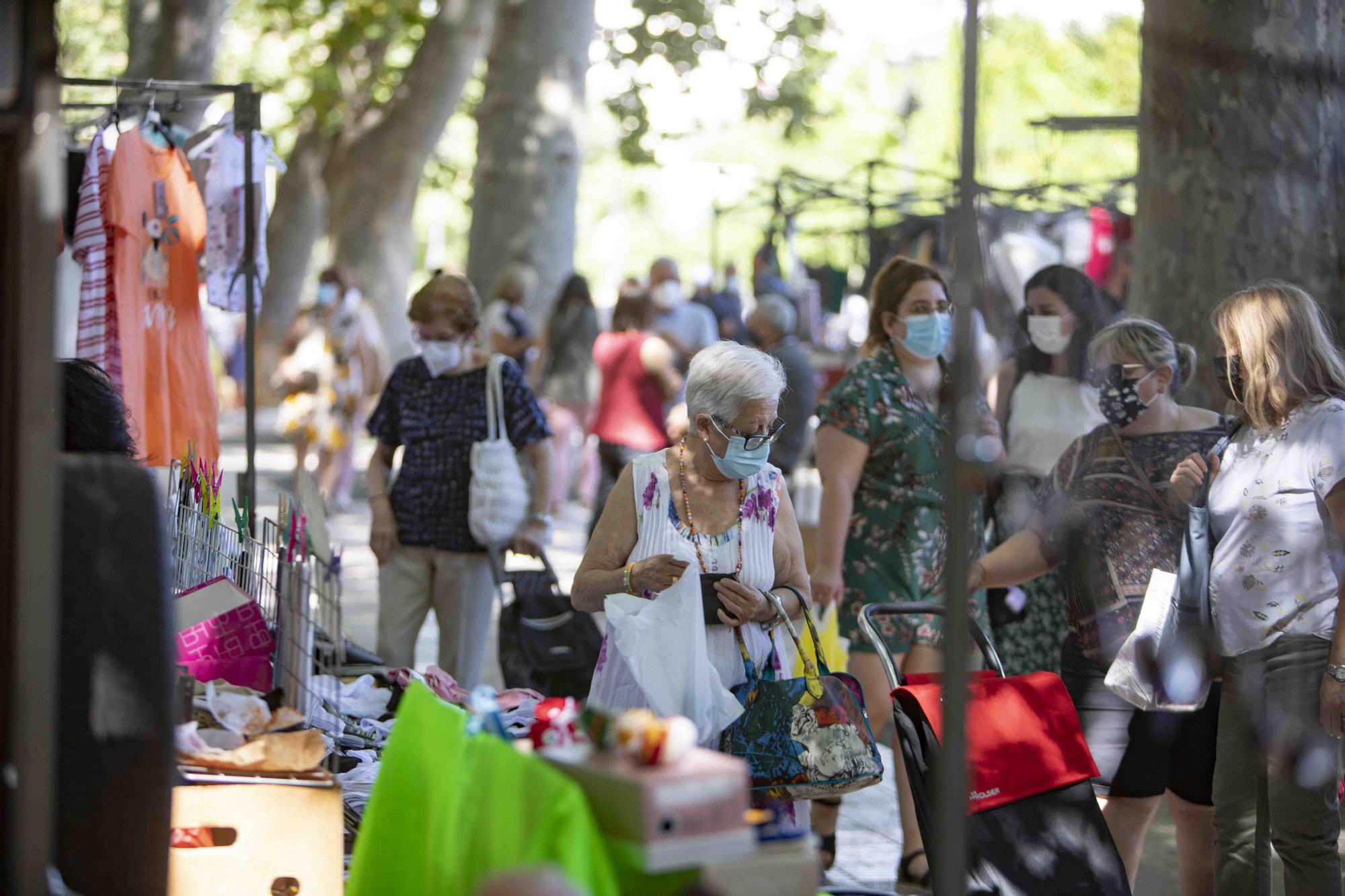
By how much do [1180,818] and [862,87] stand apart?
42270mm

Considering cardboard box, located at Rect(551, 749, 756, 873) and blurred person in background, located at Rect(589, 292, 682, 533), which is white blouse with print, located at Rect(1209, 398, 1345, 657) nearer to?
cardboard box, located at Rect(551, 749, 756, 873)

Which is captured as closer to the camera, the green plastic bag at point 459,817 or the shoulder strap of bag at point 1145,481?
the green plastic bag at point 459,817

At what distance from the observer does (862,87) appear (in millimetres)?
44562

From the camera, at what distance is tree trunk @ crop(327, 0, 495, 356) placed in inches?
647

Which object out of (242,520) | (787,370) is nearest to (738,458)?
(242,520)

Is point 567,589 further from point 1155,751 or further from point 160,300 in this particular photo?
point 1155,751

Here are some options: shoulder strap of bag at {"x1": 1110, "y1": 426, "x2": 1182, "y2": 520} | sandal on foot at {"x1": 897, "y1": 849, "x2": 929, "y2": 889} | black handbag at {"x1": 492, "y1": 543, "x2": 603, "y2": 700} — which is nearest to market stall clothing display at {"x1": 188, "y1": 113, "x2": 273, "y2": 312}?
black handbag at {"x1": 492, "y1": 543, "x2": 603, "y2": 700}

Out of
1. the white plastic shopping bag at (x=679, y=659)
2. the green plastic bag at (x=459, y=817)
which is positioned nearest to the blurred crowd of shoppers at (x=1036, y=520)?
the white plastic shopping bag at (x=679, y=659)

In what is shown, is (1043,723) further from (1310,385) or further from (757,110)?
(757,110)

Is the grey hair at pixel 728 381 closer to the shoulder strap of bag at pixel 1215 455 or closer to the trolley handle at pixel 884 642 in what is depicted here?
the trolley handle at pixel 884 642

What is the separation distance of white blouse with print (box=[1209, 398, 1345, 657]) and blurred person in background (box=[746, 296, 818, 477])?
367cm

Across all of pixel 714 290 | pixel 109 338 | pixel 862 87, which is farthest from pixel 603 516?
pixel 862 87

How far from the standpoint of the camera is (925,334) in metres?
5.02

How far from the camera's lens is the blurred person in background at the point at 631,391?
28.6 feet
